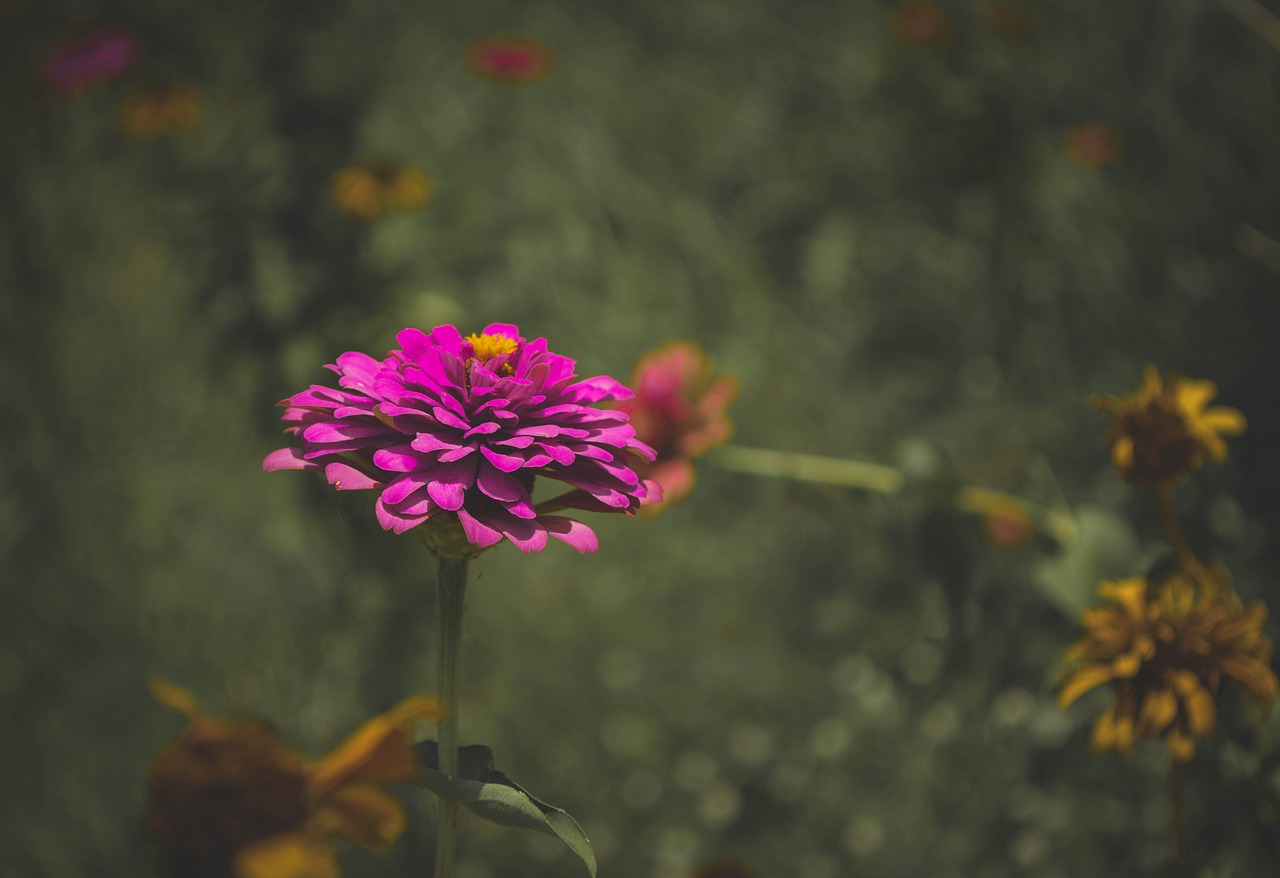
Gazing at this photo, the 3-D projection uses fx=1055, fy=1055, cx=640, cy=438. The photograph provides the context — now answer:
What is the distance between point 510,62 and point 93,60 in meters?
0.45

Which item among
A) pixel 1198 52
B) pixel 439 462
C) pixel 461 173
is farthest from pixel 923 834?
pixel 461 173

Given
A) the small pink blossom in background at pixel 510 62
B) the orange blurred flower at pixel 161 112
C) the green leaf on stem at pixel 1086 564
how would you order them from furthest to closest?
1. the small pink blossom in background at pixel 510 62
2. the orange blurred flower at pixel 161 112
3. the green leaf on stem at pixel 1086 564

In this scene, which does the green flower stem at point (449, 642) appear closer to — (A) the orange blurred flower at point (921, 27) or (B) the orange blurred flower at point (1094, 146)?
(B) the orange blurred flower at point (1094, 146)

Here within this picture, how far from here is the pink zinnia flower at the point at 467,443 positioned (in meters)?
0.33

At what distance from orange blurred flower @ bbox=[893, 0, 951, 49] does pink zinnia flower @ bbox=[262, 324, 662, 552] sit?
1203mm

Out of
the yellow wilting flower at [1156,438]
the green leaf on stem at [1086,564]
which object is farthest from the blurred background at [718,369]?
the yellow wilting flower at [1156,438]

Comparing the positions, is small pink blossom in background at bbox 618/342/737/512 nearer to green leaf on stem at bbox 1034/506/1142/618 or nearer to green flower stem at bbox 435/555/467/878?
green leaf on stem at bbox 1034/506/1142/618

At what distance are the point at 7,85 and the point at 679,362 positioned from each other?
882 millimetres

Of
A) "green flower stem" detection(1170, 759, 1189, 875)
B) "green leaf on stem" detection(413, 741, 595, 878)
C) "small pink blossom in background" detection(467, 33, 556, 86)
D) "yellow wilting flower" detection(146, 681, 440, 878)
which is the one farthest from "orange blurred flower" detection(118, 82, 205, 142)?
"green flower stem" detection(1170, 759, 1189, 875)

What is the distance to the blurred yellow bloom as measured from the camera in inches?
38.3

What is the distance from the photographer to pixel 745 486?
128cm

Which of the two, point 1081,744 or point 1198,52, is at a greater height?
point 1198,52

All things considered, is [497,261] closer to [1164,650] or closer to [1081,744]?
[1081,744]

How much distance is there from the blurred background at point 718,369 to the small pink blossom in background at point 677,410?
8 cm
